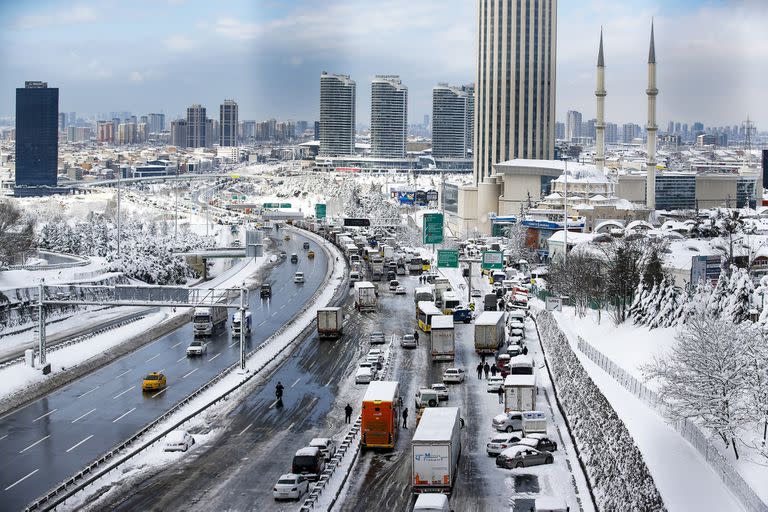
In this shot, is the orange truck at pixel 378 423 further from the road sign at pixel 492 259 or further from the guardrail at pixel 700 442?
the road sign at pixel 492 259

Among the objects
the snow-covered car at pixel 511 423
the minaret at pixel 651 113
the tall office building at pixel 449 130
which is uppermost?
the tall office building at pixel 449 130

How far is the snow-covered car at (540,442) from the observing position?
17500 mm

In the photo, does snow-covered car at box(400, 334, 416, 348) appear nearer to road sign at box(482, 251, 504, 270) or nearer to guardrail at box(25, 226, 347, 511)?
guardrail at box(25, 226, 347, 511)

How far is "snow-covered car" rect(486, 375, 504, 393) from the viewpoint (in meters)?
23.1

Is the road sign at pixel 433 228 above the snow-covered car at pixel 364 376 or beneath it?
above

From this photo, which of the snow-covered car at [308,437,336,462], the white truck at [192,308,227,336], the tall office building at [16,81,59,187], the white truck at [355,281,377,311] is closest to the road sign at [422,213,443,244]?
the white truck at [355,281,377,311]

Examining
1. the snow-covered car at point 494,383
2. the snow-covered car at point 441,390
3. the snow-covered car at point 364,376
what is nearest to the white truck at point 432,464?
the snow-covered car at point 441,390

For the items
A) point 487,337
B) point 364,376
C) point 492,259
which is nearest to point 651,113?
point 492,259

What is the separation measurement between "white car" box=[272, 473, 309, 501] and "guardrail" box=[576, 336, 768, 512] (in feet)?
16.9

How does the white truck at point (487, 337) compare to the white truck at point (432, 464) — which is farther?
the white truck at point (487, 337)

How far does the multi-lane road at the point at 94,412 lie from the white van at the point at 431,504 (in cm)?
561

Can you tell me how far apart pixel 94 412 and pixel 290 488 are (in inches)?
292

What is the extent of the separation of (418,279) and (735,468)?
3457cm

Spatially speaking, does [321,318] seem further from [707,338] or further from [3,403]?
[707,338]
